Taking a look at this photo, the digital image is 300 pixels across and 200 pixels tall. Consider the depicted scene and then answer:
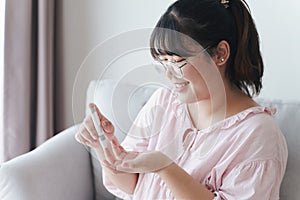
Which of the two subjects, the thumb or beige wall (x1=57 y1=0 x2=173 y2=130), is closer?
the thumb

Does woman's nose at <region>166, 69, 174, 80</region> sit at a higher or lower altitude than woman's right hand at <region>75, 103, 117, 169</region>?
higher

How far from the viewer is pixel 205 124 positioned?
4.02 feet

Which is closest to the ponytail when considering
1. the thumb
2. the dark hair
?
the dark hair

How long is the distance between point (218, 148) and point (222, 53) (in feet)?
0.71

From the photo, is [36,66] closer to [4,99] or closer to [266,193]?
[4,99]

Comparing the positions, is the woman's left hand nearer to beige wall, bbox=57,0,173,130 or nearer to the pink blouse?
the pink blouse

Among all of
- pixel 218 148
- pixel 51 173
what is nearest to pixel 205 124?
pixel 218 148

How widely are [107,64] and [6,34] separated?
37.1 inches

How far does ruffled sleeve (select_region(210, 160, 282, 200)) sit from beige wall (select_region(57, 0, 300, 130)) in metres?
0.32

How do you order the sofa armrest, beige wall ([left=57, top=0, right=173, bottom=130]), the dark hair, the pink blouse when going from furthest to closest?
beige wall ([left=57, top=0, right=173, bottom=130]), the sofa armrest, the pink blouse, the dark hair

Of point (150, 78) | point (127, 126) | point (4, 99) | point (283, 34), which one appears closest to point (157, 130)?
point (127, 126)

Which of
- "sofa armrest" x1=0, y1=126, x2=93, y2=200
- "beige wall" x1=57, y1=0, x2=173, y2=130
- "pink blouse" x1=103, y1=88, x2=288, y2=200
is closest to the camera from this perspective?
"pink blouse" x1=103, y1=88, x2=288, y2=200

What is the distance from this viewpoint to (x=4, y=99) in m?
1.92

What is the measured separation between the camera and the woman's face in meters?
1.01
